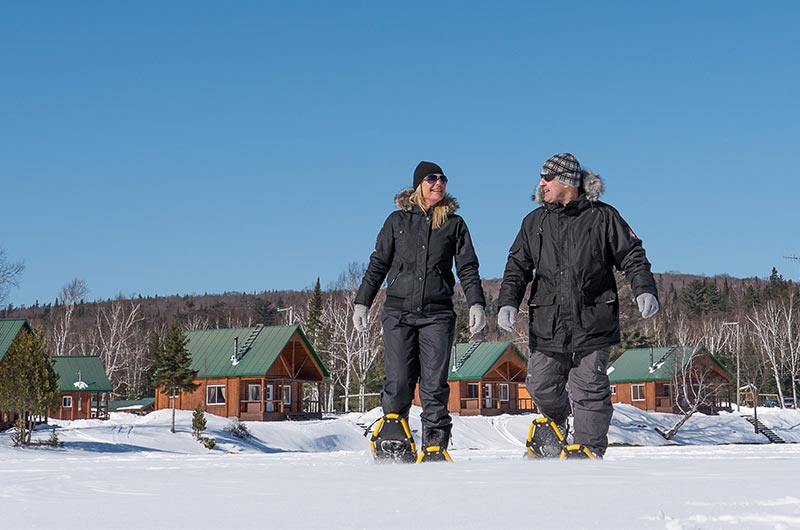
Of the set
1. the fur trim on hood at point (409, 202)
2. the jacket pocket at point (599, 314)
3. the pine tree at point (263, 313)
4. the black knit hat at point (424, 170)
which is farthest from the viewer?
the pine tree at point (263, 313)

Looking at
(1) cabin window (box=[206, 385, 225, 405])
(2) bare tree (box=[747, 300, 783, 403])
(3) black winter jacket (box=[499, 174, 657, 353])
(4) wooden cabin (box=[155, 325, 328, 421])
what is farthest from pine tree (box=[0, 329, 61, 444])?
(2) bare tree (box=[747, 300, 783, 403])

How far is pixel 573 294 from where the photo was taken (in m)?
6.32

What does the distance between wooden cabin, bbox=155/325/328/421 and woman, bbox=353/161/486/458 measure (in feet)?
122

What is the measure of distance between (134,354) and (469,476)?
78598mm

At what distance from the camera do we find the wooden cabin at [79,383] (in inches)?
1998

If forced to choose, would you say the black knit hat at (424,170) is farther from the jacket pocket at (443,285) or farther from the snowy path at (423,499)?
the snowy path at (423,499)

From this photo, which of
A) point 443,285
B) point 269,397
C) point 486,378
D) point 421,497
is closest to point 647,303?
point 443,285

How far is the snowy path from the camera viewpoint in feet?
10.2

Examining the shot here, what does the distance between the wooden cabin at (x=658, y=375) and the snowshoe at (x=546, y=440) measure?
52.1m

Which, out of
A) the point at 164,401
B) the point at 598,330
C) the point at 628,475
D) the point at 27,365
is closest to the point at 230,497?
the point at 628,475

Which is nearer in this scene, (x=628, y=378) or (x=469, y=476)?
(x=469, y=476)

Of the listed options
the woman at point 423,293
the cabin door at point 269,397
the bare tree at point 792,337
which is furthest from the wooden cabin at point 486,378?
the woman at point 423,293

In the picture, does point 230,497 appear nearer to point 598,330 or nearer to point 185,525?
point 185,525

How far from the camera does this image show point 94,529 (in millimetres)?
3043
